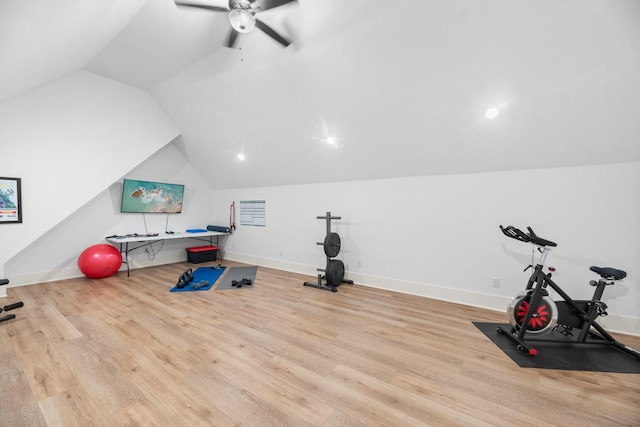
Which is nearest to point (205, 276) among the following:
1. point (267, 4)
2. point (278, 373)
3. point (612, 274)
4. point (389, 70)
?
point (278, 373)

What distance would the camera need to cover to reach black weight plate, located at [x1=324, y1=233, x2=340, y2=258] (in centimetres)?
402

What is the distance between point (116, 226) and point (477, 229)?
6.69 metres

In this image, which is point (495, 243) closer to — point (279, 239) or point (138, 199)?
point (279, 239)

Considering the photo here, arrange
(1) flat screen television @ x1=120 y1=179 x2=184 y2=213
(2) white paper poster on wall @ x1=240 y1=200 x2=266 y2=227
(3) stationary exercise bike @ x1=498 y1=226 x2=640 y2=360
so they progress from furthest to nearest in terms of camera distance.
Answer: (2) white paper poster on wall @ x1=240 y1=200 x2=266 y2=227 → (1) flat screen television @ x1=120 y1=179 x2=184 y2=213 → (3) stationary exercise bike @ x1=498 y1=226 x2=640 y2=360

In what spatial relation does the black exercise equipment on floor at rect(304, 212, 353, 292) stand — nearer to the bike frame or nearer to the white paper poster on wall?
the white paper poster on wall

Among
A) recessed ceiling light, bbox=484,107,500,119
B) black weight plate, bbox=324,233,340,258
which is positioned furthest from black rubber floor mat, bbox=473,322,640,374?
recessed ceiling light, bbox=484,107,500,119

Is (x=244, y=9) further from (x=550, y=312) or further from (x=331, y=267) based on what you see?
(x=550, y=312)

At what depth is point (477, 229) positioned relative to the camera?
3357 millimetres

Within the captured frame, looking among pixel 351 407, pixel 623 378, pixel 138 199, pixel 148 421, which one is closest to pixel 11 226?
pixel 138 199

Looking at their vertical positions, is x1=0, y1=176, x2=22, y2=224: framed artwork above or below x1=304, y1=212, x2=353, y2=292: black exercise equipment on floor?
above

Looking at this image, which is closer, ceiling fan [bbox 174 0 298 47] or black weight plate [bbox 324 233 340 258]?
ceiling fan [bbox 174 0 298 47]

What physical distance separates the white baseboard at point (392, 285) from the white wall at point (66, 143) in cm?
96

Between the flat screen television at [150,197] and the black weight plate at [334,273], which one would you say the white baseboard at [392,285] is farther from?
the flat screen television at [150,197]

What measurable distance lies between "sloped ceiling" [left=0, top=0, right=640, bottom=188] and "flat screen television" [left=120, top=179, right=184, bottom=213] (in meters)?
2.10
